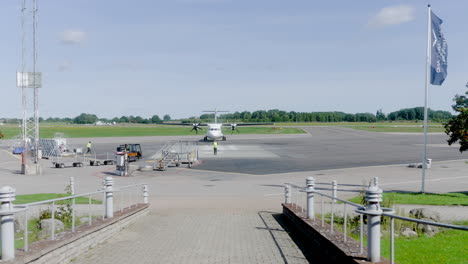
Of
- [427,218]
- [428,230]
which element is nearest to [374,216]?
[428,230]

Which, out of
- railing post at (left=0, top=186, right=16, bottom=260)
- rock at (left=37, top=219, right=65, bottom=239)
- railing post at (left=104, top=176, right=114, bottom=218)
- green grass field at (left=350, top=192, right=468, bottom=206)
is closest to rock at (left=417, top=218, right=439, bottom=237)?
green grass field at (left=350, top=192, right=468, bottom=206)

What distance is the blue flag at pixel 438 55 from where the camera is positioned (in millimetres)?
21797

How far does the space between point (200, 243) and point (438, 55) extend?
1790 cm

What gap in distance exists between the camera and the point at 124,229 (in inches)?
448

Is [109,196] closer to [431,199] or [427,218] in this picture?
[427,218]

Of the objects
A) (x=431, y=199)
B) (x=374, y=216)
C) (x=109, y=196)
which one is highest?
(x=374, y=216)

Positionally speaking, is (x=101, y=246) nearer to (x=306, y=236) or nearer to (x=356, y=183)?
(x=306, y=236)

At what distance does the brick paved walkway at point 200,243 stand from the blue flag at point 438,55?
13175 mm

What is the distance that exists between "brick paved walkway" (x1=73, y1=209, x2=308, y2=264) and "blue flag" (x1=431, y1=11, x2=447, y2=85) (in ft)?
43.2

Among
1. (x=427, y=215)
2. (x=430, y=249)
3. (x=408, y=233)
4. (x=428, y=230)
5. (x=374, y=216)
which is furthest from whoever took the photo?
(x=427, y=215)

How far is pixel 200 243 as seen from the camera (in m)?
9.27

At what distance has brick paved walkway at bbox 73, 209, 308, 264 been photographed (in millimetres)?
7824

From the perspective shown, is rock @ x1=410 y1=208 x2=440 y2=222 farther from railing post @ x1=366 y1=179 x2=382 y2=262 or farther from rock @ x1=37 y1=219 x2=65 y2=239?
rock @ x1=37 y1=219 x2=65 y2=239

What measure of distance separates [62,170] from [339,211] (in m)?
25.6
